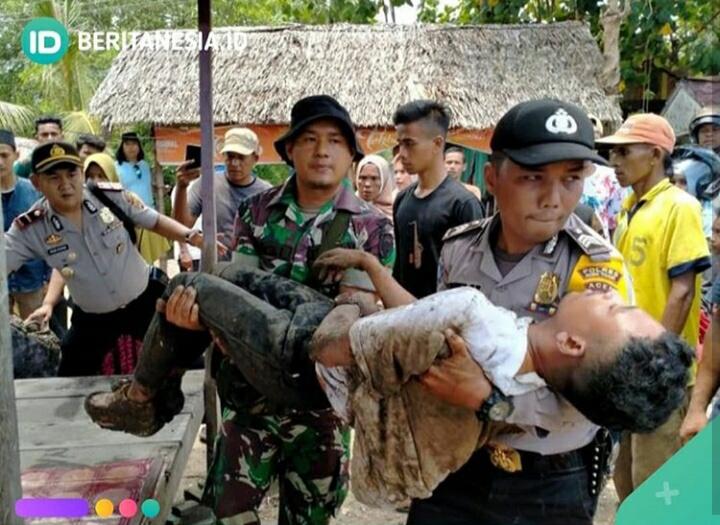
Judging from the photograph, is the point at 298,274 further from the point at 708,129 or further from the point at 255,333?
the point at 708,129

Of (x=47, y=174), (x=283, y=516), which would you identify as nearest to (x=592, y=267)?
(x=283, y=516)

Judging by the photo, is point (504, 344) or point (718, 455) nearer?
point (504, 344)

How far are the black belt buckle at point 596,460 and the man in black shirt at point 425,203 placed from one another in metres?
1.53

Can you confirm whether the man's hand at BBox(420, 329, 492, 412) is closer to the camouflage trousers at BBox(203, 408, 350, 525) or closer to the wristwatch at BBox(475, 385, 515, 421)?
A: the wristwatch at BBox(475, 385, 515, 421)

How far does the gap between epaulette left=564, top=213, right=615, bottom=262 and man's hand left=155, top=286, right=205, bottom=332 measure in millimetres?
978

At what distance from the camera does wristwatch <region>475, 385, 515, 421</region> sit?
1.32 metres

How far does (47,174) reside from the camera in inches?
132

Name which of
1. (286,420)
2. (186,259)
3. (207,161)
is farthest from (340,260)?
(186,259)

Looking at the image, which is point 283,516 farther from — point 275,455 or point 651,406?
point 651,406

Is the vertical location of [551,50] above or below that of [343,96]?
above

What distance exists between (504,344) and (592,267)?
32 cm

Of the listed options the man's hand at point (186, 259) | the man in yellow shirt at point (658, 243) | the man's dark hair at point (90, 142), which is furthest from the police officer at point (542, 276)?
the man's dark hair at point (90, 142)

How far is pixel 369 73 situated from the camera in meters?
9.78

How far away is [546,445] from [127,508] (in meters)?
1.45
